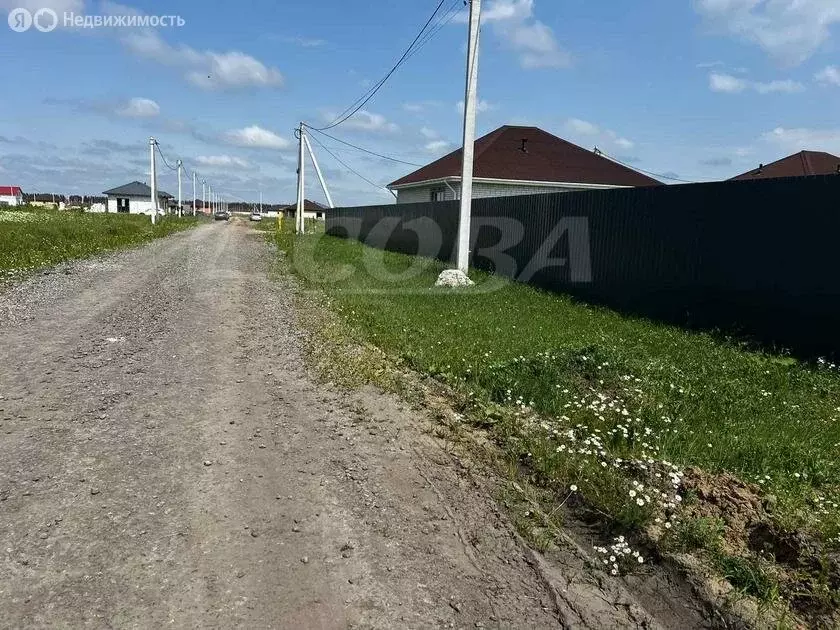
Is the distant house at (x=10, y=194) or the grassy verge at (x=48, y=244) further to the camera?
the distant house at (x=10, y=194)

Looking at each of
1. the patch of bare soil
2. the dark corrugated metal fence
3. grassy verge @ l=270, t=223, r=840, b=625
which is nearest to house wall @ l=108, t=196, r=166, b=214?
the dark corrugated metal fence

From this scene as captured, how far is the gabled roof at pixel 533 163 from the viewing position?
22984 millimetres

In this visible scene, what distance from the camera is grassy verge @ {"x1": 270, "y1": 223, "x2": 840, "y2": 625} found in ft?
10.1

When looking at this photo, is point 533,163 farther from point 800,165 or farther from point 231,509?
point 231,509

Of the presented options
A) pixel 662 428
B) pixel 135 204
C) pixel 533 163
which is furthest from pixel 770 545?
pixel 135 204

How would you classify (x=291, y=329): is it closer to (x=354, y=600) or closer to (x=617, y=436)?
(x=617, y=436)

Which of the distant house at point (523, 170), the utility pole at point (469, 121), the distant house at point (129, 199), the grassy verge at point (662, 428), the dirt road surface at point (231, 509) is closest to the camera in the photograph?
the dirt road surface at point (231, 509)

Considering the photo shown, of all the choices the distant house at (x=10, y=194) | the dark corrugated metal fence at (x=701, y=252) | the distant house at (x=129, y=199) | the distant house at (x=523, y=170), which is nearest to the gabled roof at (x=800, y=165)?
the distant house at (x=523, y=170)

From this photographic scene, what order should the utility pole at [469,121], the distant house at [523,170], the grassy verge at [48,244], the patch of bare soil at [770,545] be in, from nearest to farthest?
1. the patch of bare soil at [770,545]
2. the utility pole at [469,121]
3. the grassy verge at [48,244]
4. the distant house at [523,170]

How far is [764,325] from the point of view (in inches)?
297

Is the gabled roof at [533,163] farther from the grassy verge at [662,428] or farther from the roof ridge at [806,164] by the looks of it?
the grassy verge at [662,428]

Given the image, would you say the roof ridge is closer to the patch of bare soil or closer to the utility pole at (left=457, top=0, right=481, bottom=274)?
the utility pole at (left=457, top=0, right=481, bottom=274)

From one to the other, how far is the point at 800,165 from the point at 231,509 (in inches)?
1138

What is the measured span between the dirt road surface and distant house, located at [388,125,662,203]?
58.2ft
